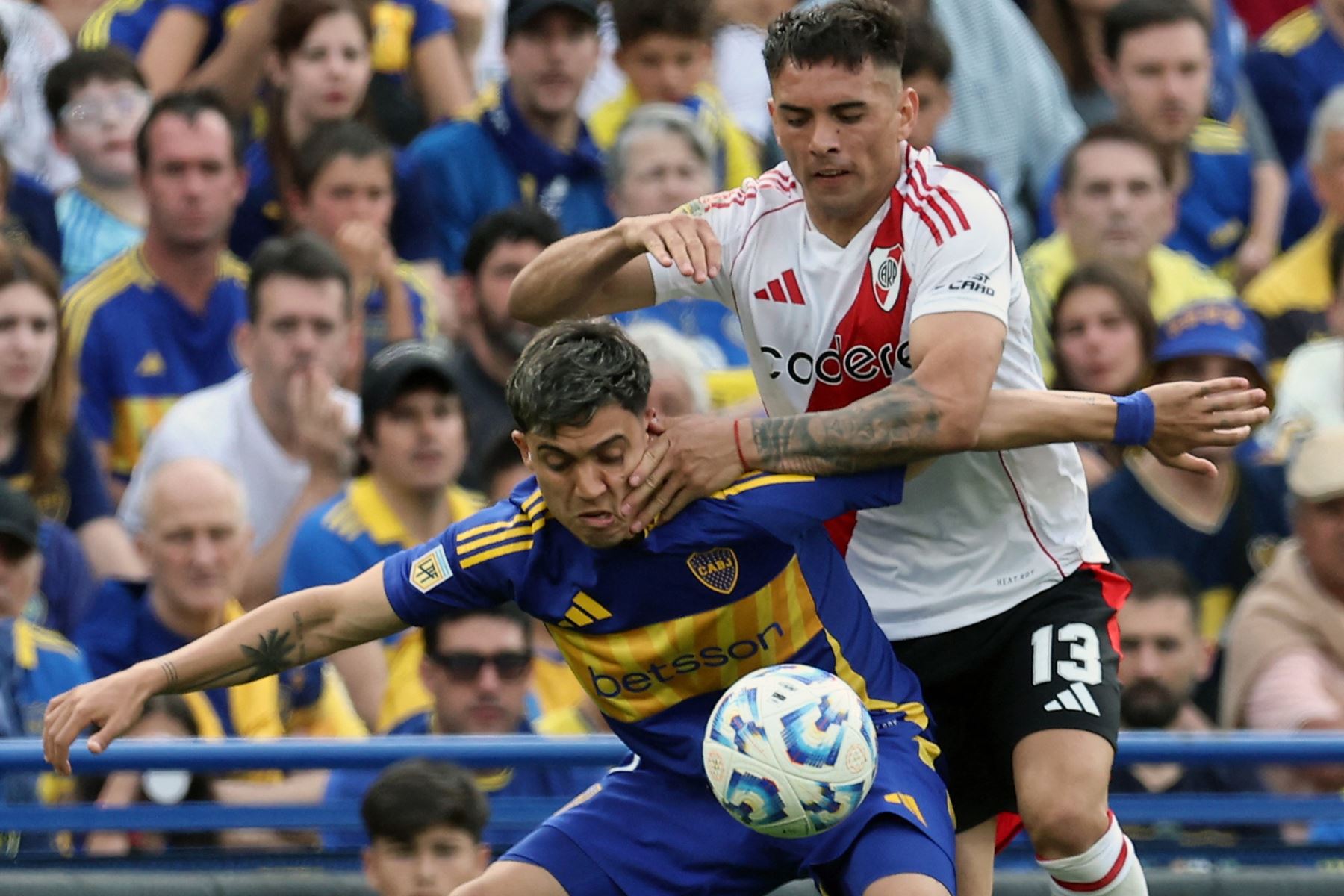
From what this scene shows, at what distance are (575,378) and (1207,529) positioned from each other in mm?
3721

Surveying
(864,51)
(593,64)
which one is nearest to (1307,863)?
(864,51)

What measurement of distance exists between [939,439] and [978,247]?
46cm

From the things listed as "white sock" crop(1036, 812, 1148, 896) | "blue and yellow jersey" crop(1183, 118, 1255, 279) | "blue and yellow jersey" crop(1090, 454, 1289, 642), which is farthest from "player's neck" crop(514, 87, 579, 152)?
"white sock" crop(1036, 812, 1148, 896)

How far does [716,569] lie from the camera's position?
5.18 m

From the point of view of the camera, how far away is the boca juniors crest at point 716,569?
203 inches

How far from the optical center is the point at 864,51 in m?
5.14

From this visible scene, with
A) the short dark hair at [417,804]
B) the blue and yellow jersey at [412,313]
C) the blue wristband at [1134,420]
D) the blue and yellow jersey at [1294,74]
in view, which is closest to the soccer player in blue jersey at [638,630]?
the blue wristband at [1134,420]

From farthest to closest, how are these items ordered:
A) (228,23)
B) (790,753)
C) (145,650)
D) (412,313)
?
(228,23)
(412,313)
(145,650)
(790,753)

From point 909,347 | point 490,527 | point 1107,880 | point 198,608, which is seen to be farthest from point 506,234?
point 1107,880

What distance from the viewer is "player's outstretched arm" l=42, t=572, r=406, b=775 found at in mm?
5211

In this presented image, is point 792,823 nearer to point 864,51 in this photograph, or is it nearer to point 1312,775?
point 864,51

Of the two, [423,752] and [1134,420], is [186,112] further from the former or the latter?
[1134,420]

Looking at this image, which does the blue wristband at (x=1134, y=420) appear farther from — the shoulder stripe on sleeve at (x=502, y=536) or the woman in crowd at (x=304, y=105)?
the woman in crowd at (x=304, y=105)

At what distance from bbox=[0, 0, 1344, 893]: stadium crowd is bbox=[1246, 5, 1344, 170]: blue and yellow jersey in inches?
6.7
